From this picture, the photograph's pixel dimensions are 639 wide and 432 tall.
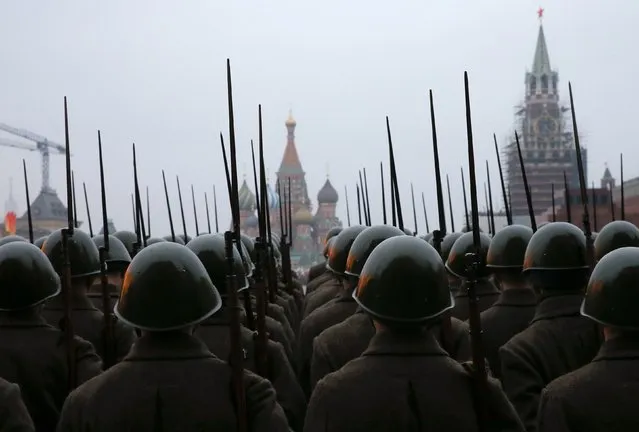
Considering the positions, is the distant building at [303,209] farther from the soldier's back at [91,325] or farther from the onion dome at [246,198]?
the soldier's back at [91,325]

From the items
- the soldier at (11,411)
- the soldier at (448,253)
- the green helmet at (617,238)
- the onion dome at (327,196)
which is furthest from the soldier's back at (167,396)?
the onion dome at (327,196)

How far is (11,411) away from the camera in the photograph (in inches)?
159

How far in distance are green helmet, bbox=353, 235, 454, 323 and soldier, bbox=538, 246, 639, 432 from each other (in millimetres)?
574

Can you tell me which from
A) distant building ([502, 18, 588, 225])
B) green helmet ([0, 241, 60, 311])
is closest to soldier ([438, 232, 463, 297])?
green helmet ([0, 241, 60, 311])

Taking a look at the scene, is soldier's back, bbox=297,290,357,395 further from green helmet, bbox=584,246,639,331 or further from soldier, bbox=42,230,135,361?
green helmet, bbox=584,246,639,331

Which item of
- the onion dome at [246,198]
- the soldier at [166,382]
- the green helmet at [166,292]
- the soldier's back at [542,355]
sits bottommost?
the soldier's back at [542,355]

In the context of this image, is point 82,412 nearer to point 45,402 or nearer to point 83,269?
point 45,402

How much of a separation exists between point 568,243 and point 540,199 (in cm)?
8131

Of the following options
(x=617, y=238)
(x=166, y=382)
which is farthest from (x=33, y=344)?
(x=617, y=238)

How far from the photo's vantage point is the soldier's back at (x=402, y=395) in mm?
3768

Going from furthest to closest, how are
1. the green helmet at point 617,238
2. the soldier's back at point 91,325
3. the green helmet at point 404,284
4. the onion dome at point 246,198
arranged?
the onion dome at point 246,198 → the green helmet at point 617,238 → the soldier's back at point 91,325 → the green helmet at point 404,284

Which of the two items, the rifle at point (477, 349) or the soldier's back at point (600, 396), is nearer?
the soldier's back at point (600, 396)

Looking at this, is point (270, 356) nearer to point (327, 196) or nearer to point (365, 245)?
point (365, 245)

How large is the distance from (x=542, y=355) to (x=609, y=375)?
1.49m
